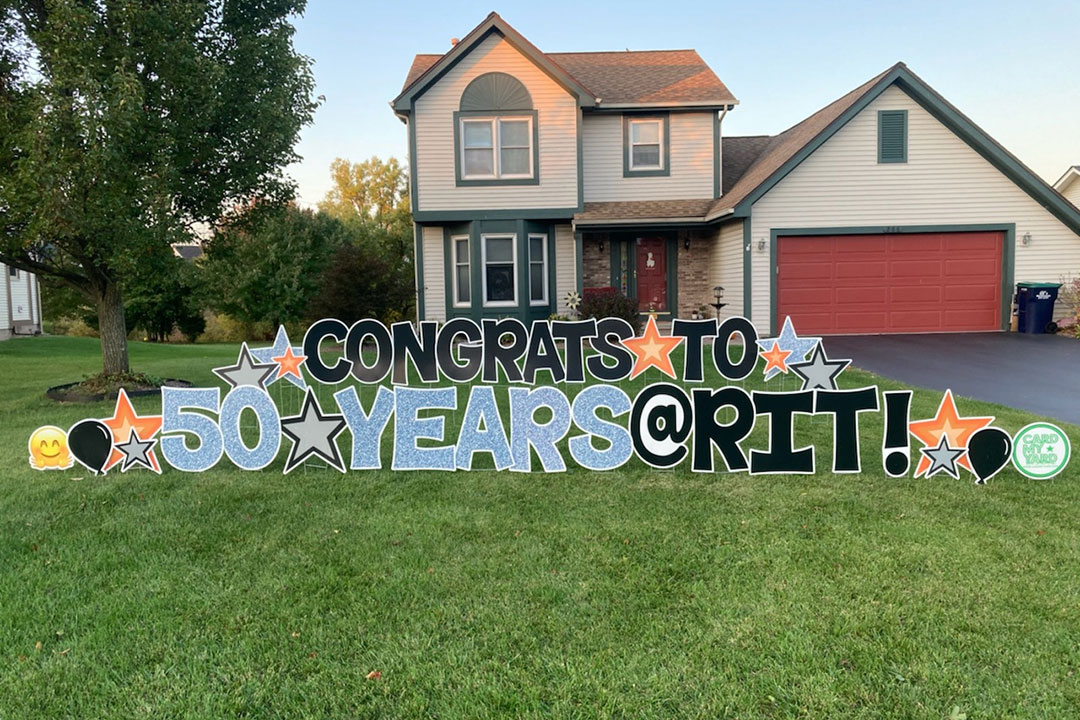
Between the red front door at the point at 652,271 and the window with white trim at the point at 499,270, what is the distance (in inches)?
124

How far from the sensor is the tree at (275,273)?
28.4m

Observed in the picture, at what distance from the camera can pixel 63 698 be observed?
2824mm

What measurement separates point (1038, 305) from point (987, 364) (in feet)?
16.5

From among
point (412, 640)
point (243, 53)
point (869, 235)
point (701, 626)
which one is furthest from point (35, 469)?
point (869, 235)

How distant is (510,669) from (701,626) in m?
0.93

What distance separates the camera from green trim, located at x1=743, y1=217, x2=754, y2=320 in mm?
15055

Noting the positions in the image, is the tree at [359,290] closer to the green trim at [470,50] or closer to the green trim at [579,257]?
the green trim at [470,50]

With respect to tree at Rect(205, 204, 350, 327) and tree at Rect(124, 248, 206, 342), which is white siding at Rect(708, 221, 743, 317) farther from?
tree at Rect(124, 248, 206, 342)

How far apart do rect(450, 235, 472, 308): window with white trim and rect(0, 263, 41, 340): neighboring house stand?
16394 mm

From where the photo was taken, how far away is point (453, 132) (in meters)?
16.3

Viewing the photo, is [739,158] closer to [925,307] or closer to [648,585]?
[925,307]

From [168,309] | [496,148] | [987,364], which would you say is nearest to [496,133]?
[496,148]

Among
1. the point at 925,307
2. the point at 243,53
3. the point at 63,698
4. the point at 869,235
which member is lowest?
the point at 63,698

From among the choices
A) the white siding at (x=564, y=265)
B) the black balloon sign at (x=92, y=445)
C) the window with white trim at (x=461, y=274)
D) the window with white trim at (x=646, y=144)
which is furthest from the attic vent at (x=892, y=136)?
the black balloon sign at (x=92, y=445)
